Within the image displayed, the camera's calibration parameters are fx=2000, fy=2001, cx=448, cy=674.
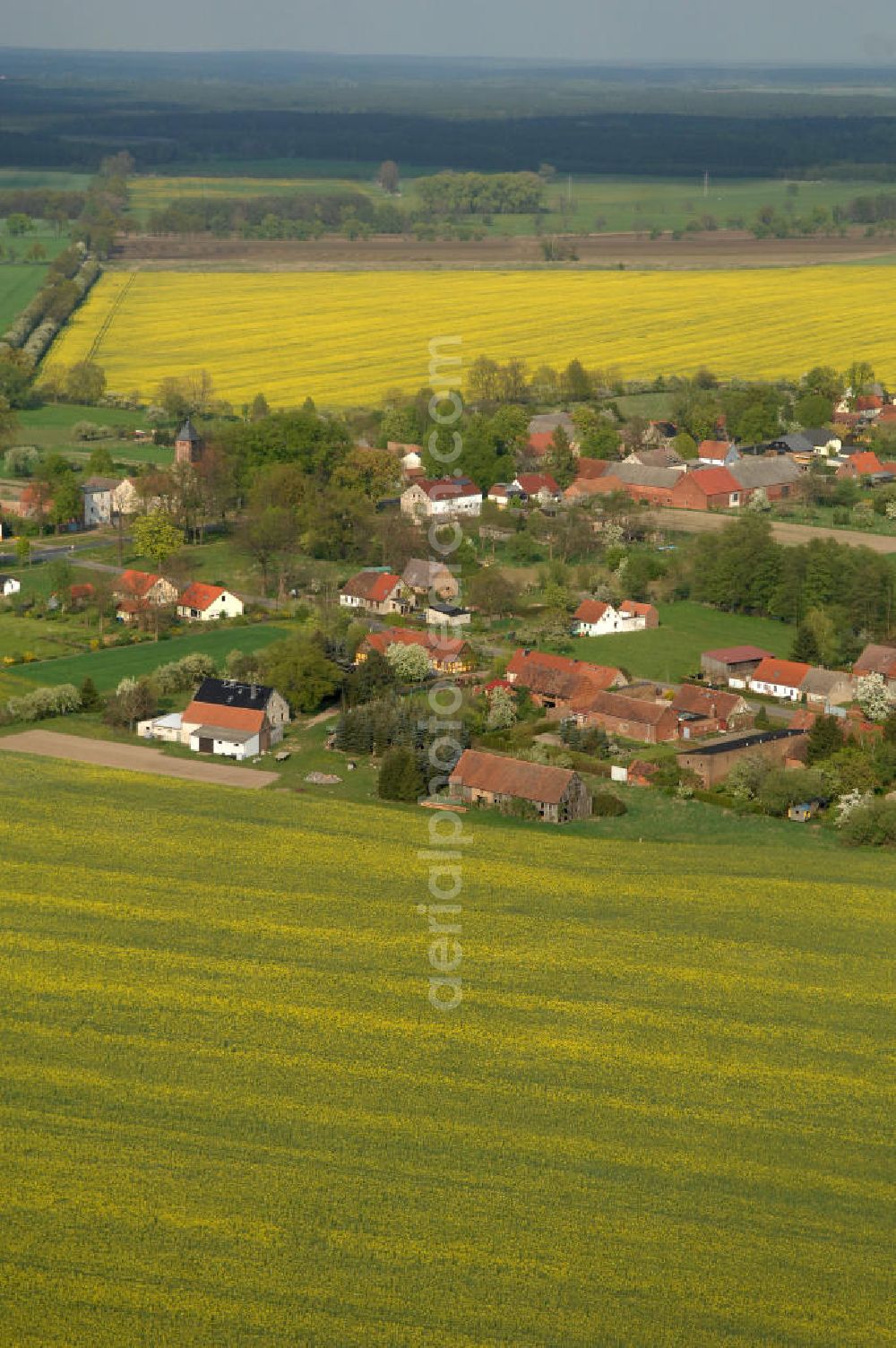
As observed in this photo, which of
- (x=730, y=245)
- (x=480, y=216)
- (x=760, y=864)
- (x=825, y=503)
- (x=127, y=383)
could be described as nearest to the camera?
(x=760, y=864)

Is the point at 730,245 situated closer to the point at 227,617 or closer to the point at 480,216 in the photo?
the point at 480,216

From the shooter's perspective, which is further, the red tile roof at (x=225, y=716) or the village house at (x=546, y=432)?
the village house at (x=546, y=432)

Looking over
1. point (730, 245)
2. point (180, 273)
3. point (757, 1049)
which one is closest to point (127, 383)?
point (180, 273)

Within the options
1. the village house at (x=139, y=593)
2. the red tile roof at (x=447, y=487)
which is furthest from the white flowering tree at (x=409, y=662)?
the red tile roof at (x=447, y=487)

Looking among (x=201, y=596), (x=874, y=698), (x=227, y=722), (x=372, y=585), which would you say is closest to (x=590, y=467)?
(x=372, y=585)

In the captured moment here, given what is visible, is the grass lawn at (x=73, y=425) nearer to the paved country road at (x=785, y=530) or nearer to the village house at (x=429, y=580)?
the paved country road at (x=785, y=530)

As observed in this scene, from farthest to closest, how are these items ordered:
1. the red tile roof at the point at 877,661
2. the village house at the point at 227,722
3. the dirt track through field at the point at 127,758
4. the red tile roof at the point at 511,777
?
1. the red tile roof at the point at 877,661
2. the village house at the point at 227,722
3. the dirt track through field at the point at 127,758
4. the red tile roof at the point at 511,777

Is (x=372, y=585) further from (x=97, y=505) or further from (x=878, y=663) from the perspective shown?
(x=97, y=505)

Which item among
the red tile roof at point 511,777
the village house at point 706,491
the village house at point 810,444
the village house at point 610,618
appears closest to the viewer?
the red tile roof at point 511,777
